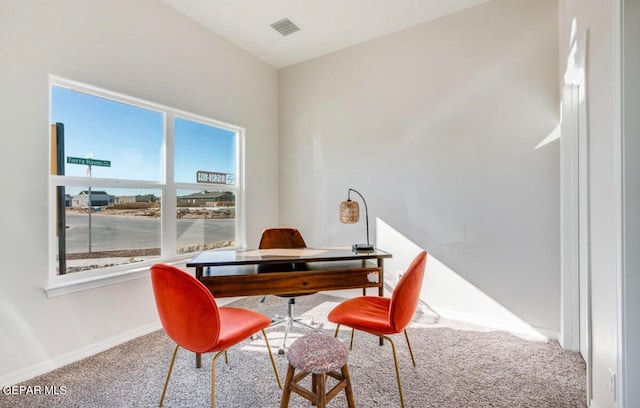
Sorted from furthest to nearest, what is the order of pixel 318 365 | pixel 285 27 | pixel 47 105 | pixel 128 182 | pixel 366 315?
1. pixel 285 27
2. pixel 128 182
3. pixel 47 105
4. pixel 366 315
5. pixel 318 365

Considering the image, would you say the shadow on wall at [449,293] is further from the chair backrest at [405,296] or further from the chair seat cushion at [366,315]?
the chair backrest at [405,296]

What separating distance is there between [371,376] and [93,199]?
2575 mm

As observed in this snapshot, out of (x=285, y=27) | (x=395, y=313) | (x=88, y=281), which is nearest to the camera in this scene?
(x=395, y=313)

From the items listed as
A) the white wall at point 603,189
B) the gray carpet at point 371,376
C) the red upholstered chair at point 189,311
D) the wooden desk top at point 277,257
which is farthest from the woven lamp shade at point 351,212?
the white wall at point 603,189

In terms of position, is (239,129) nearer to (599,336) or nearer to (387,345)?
(387,345)

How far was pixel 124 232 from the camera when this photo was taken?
2.73 m

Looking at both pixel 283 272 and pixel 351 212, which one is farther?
pixel 351 212

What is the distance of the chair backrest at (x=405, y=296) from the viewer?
5.77 feet

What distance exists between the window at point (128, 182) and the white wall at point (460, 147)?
1.39 meters

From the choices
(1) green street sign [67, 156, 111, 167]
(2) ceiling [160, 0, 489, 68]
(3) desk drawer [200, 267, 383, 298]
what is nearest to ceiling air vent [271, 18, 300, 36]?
(2) ceiling [160, 0, 489, 68]

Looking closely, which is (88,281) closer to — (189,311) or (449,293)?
(189,311)

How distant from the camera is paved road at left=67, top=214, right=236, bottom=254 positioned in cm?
240

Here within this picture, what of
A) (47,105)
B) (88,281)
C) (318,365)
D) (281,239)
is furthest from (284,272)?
(47,105)

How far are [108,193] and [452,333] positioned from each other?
129 inches
